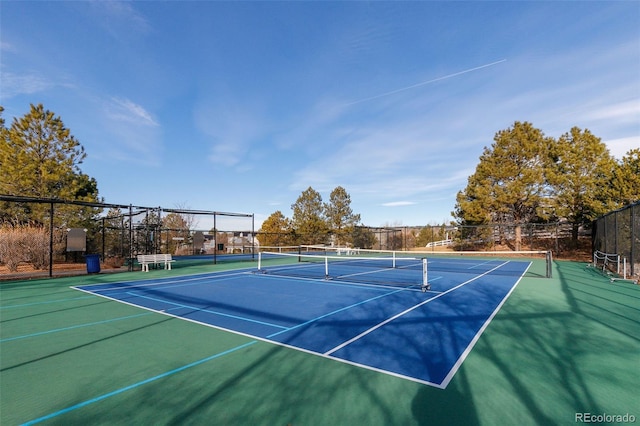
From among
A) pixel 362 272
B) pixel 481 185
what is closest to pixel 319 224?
pixel 481 185

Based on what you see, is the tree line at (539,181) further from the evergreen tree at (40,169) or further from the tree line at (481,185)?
the evergreen tree at (40,169)

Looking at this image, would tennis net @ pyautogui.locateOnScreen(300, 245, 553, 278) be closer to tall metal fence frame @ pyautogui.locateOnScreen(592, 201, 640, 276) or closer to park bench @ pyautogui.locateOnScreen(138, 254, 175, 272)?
tall metal fence frame @ pyautogui.locateOnScreen(592, 201, 640, 276)

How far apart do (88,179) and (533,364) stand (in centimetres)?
2614

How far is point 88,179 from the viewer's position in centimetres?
2192

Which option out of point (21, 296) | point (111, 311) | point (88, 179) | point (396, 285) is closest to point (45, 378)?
point (111, 311)

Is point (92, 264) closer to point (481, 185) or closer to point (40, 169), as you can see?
point (40, 169)

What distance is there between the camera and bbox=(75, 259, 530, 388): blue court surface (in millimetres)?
4602

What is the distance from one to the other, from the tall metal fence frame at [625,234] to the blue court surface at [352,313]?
4669 mm

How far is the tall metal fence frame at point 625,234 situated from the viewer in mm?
12084
